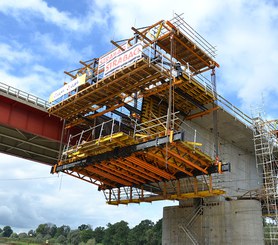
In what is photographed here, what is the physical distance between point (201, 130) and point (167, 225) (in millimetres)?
8717

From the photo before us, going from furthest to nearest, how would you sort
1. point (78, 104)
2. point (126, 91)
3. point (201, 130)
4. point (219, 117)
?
point (201, 130)
point (219, 117)
point (78, 104)
point (126, 91)

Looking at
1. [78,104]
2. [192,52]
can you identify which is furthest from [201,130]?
[78,104]

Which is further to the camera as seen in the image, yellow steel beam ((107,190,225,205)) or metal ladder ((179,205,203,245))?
metal ladder ((179,205,203,245))

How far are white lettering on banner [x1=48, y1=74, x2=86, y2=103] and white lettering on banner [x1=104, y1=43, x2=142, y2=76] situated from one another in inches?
109

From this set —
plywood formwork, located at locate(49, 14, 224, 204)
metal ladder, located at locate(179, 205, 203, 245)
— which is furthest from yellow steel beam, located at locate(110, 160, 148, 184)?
metal ladder, located at locate(179, 205, 203, 245)

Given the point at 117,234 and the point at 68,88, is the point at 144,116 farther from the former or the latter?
the point at 117,234

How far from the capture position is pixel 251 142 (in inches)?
1247

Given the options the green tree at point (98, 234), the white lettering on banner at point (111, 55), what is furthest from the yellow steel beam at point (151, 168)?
the green tree at point (98, 234)

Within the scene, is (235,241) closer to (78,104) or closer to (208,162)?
(208,162)

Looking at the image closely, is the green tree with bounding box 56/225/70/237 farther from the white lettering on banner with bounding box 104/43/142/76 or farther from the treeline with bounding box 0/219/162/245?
the white lettering on banner with bounding box 104/43/142/76

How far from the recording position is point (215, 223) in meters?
25.4

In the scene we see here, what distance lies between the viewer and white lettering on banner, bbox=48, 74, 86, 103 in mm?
22328

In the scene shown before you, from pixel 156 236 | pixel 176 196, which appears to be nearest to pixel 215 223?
pixel 176 196

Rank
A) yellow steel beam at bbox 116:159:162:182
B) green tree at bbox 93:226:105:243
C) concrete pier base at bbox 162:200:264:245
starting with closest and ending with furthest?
yellow steel beam at bbox 116:159:162:182, concrete pier base at bbox 162:200:264:245, green tree at bbox 93:226:105:243
